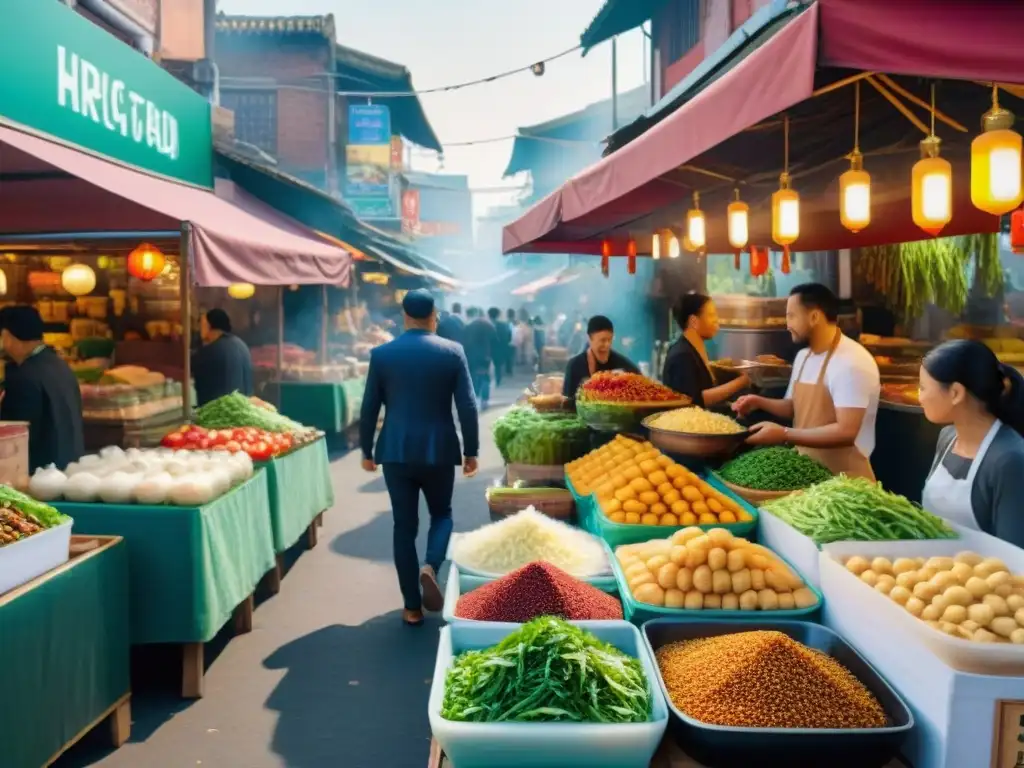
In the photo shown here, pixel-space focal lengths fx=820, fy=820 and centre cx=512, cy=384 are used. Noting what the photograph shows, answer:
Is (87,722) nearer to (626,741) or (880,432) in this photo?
(626,741)

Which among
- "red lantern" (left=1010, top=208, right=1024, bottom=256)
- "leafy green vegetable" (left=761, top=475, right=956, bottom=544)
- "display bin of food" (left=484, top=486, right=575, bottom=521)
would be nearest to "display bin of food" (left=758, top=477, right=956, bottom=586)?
"leafy green vegetable" (left=761, top=475, right=956, bottom=544)

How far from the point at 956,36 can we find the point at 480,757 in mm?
2354

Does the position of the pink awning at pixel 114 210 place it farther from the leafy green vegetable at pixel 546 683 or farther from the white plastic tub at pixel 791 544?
the leafy green vegetable at pixel 546 683

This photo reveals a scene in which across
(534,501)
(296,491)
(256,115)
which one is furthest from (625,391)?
(256,115)

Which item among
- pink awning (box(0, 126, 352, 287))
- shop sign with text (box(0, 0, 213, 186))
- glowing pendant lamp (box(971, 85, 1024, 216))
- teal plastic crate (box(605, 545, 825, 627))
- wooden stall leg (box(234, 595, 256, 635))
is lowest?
wooden stall leg (box(234, 595, 256, 635))

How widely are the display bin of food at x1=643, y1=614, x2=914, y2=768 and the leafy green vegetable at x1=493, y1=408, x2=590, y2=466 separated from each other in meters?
2.98

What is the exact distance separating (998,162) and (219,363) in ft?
25.5

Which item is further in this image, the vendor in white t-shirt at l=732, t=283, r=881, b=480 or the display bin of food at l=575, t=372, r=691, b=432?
the display bin of food at l=575, t=372, r=691, b=432

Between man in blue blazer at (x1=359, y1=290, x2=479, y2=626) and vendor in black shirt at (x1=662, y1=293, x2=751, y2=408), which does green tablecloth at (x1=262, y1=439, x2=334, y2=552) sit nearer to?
man in blue blazer at (x1=359, y1=290, x2=479, y2=626)

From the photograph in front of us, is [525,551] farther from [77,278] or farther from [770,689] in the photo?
[77,278]

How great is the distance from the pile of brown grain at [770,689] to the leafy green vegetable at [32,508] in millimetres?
2925

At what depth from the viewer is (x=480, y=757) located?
7.15ft

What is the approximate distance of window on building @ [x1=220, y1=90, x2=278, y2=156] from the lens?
22672mm

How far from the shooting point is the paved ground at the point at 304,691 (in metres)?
4.04
